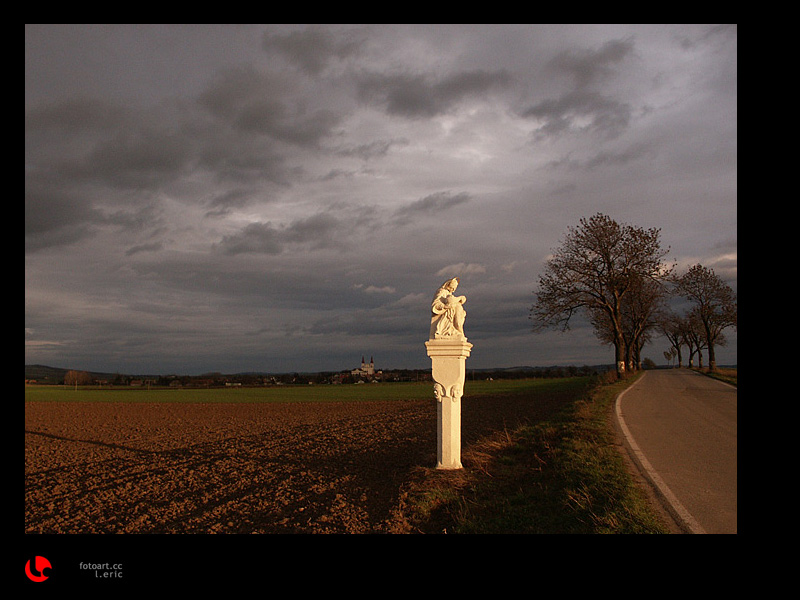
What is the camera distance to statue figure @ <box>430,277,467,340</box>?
9.67m

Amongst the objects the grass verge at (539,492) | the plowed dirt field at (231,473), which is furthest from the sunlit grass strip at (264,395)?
the grass verge at (539,492)

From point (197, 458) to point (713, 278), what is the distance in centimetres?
4433

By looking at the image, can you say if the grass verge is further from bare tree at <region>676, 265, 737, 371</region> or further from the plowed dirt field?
bare tree at <region>676, 265, 737, 371</region>

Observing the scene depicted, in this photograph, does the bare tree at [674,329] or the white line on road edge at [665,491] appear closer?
the white line on road edge at [665,491]

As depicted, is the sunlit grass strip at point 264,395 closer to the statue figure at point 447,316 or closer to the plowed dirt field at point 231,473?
the plowed dirt field at point 231,473

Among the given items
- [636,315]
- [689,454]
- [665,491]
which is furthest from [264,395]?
[665,491]

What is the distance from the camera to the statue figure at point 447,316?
9672 millimetres

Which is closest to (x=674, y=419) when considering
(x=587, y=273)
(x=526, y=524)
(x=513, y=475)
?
(x=513, y=475)

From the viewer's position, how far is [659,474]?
797cm

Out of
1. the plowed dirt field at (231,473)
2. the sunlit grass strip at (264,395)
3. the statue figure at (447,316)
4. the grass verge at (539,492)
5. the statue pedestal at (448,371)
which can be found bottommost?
the sunlit grass strip at (264,395)

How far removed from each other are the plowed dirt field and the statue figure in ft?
9.91

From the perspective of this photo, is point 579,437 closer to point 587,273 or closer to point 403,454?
point 403,454

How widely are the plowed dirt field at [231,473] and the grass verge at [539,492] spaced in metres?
0.71

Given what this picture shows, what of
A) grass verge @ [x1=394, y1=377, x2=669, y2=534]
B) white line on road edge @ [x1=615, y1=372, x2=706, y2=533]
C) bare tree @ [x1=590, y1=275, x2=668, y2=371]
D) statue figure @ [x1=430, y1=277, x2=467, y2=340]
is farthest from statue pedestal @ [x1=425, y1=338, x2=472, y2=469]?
bare tree @ [x1=590, y1=275, x2=668, y2=371]
